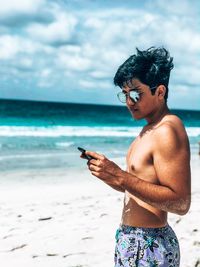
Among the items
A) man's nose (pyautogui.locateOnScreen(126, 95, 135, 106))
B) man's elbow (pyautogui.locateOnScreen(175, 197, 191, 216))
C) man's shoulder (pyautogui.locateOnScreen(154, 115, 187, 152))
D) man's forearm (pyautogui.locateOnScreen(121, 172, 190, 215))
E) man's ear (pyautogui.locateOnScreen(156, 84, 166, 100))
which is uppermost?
man's ear (pyautogui.locateOnScreen(156, 84, 166, 100))

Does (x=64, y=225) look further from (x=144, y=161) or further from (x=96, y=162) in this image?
(x=96, y=162)

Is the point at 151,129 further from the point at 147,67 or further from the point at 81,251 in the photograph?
the point at 81,251

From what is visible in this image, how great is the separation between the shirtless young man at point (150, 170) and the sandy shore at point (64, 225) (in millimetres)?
2622

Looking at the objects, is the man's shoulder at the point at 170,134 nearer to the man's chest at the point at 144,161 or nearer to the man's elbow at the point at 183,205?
the man's chest at the point at 144,161

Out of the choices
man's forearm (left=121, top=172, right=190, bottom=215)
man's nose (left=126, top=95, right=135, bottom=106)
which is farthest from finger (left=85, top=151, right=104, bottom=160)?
man's nose (left=126, top=95, right=135, bottom=106)

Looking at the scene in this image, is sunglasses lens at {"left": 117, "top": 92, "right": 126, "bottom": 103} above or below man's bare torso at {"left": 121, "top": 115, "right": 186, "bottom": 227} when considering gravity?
above

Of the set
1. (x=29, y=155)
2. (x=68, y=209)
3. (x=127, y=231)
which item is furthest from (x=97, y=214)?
(x=29, y=155)

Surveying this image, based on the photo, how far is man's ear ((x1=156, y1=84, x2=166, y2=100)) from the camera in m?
2.28

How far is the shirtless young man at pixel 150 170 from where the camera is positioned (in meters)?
2.08

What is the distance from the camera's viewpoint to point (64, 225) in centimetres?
646

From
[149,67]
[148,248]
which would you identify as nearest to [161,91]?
[149,67]

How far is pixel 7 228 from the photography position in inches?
250

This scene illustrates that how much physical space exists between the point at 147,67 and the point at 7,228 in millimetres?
4728

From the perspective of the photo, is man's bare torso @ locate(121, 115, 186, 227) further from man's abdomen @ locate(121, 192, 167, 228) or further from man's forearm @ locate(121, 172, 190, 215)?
man's forearm @ locate(121, 172, 190, 215)
